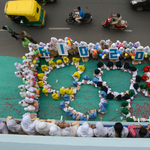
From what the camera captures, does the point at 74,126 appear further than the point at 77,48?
No

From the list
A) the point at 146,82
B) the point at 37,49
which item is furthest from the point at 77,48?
the point at 146,82

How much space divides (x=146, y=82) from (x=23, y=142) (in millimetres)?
6265

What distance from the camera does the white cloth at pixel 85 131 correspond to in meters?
5.07

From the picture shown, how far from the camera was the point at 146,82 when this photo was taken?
24.3 ft

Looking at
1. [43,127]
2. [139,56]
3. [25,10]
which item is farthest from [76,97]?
[25,10]

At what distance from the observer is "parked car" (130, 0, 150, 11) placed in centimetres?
870

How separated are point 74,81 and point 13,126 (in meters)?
3.55

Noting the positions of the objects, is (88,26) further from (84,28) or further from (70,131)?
(70,131)

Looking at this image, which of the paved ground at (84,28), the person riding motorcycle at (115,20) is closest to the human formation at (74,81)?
the paved ground at (84,28)

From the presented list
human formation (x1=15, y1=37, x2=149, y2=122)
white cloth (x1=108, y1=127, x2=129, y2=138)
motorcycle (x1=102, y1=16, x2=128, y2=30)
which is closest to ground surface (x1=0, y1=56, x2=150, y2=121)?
human formation (x1=15, y1=37, x2=149, y2=122)

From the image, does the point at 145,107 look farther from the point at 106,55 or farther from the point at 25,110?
the point at 25,110

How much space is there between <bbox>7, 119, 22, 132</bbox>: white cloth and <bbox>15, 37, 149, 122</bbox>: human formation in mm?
1453

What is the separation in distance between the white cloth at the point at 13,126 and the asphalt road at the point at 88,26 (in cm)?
494

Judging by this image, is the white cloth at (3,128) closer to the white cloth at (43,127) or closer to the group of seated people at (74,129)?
the group of seated people at (74,129)
